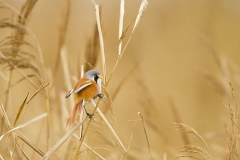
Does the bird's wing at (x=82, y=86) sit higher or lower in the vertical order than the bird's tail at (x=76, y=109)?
higher

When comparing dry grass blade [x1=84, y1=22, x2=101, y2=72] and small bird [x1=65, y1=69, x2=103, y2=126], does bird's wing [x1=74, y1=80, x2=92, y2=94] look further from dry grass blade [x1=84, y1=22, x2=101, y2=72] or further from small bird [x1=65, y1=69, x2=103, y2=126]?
dry grass blade [x1=84, y1=22, x2=101, y2=72]

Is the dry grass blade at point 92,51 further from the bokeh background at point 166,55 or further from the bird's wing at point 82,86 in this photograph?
the bokeh background at point 166,55

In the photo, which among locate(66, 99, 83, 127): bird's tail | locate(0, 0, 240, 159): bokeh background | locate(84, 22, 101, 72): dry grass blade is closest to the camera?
locate(66, 99, 83, 127): bird's tail

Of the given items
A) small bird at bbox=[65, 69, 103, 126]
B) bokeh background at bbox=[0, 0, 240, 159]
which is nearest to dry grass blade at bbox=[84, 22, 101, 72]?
small bird at bbox=[65, 69, 103, 126]

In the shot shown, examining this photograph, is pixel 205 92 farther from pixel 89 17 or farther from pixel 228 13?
pixel 89 17

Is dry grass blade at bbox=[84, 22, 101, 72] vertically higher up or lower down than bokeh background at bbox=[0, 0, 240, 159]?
lower down

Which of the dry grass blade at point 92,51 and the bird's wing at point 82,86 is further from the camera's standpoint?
the dry grass blade at point 92,51

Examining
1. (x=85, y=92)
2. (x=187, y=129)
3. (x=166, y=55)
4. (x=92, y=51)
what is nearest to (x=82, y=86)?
(x=85, y=92)

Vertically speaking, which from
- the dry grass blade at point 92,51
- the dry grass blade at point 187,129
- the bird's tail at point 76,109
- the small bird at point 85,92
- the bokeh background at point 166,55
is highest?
the bokeh background at point 166,55

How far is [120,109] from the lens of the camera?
5.72 m

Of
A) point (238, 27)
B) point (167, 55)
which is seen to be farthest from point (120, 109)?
point (238, 27)

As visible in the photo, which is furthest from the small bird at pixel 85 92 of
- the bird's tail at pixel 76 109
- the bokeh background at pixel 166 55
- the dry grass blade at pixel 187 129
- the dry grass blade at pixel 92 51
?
the bokeh background at pixel 166 55

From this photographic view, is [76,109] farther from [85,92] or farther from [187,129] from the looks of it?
[187,129]

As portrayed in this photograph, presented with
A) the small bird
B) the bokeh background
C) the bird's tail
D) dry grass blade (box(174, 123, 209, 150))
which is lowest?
the bird's tail
